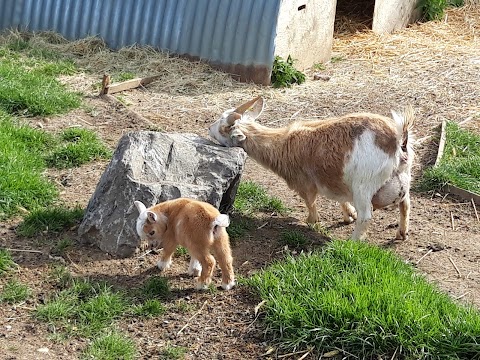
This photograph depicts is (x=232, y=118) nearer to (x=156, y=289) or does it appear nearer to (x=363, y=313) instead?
(x=156, y=289)

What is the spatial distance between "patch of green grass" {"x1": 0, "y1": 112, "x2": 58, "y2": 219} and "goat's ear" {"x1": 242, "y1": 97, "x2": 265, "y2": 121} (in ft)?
6.12

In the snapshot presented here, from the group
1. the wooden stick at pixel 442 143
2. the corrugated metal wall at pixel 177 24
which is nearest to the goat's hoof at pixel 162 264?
the wooden stick at pixel 442 143

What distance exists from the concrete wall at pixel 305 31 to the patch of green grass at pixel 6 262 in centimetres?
579

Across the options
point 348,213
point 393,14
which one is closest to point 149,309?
point 348,213

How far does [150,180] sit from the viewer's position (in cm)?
659

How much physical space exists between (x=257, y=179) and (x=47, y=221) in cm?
232

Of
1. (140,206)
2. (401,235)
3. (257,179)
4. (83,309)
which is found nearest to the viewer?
(83,309)

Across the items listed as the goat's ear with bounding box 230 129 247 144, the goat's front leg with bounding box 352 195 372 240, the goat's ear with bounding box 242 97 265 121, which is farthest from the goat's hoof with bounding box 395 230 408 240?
the goat's ear with bounding box 242 97 265 121

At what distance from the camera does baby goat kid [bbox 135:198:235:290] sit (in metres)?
5.68

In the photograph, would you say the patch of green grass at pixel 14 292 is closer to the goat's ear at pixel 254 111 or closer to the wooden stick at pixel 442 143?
the goat's ear at pixel 254 111

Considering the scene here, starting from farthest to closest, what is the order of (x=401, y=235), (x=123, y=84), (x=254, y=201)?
(x=123, y=84) → (x=254, y=201) → (x=401, y=235)

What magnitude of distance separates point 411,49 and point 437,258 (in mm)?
6769

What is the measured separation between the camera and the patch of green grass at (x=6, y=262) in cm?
593

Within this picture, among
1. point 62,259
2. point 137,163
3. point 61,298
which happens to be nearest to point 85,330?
point 61,298
